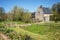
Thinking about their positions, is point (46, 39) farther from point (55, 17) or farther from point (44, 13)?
point (44, 13)

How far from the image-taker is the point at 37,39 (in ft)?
35.6

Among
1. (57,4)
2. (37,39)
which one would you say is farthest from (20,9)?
(37,39)

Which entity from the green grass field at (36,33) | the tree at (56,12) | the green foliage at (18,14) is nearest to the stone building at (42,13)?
the green foliage at (18,14)

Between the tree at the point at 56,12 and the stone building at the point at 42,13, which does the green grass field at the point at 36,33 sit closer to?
the tree at the point at 56,12

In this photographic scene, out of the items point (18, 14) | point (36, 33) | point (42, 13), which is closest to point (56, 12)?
point (42, 13)

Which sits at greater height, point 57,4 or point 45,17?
point 57,4

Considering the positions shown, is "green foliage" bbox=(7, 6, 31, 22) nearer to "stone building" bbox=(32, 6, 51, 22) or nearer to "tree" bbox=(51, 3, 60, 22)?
"stone building" bbox=(32, 6, 51, 22)

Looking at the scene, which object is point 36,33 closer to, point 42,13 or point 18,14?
point 18,14

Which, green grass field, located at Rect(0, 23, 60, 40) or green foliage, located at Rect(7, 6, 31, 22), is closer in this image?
→ green grass field, located at Rect(0, 23, 60, 40)

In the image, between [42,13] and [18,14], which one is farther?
[42,13]

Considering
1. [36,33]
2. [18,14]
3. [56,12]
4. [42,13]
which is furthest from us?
[42,13]

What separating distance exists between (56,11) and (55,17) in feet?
4.43

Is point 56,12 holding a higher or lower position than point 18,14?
higher

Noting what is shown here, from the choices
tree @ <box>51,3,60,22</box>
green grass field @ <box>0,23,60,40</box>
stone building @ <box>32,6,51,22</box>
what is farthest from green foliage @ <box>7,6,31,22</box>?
green grass field @ <box>0,23,60,40</box>
